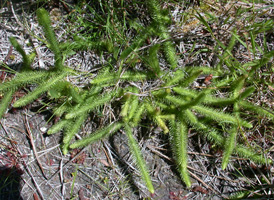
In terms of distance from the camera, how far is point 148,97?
2863mm

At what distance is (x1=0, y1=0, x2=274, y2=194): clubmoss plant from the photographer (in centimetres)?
264

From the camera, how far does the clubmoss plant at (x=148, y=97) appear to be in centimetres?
264

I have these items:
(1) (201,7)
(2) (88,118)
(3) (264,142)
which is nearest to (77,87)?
(2) (88,118)

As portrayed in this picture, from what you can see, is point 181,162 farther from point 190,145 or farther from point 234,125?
point 234,125

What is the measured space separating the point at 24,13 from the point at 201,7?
2389 mm

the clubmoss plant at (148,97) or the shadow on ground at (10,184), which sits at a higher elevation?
the clubmoss plant at (148,97)

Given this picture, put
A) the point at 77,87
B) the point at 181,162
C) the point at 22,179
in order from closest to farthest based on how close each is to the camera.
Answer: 1. the point at 181,162
2. the point at 77,87
3. the point at 22,179

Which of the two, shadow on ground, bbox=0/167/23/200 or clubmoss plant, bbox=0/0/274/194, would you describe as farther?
shadow on ground, bbox=0/167/23/200

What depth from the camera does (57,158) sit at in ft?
10.1

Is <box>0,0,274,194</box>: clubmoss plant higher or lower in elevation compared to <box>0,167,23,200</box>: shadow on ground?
higher

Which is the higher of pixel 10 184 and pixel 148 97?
pixel 148 97

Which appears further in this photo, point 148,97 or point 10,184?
point 10,184

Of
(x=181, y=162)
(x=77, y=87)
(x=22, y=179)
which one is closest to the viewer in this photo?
(x=181, y=162)

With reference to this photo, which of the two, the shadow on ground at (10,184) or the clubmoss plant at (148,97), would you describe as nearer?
the clubmoss plant at (148,97)
